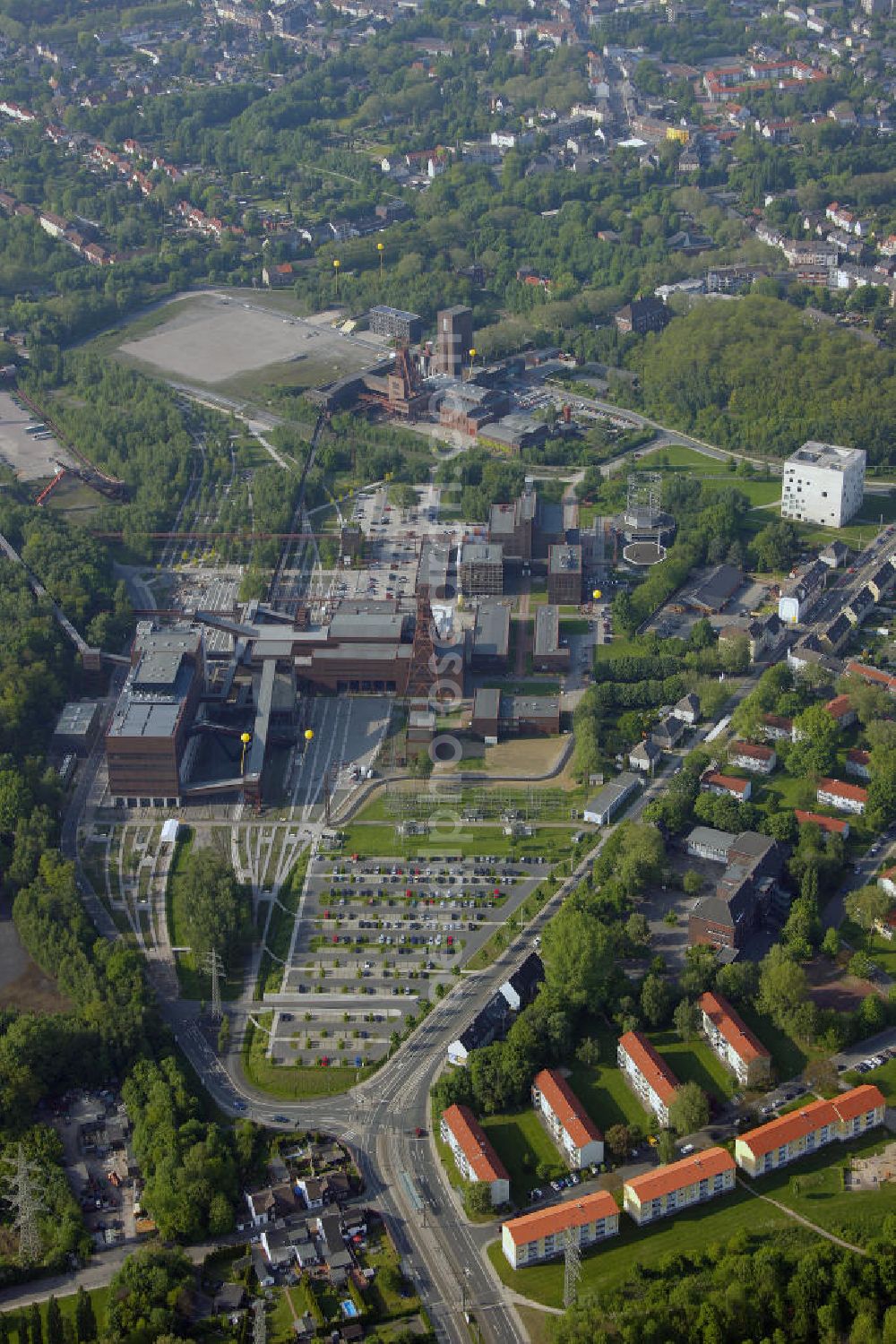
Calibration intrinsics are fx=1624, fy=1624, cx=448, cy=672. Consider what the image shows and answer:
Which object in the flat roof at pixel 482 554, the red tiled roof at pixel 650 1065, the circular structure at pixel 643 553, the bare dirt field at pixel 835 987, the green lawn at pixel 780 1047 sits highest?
the red tiled roof at pixel 650 1065

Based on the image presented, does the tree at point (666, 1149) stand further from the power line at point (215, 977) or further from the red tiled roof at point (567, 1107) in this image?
the power line at point (215, 977)

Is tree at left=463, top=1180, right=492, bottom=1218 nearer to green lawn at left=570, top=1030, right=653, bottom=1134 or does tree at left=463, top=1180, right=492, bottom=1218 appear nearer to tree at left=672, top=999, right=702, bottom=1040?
green lawn at left=570, top=1030, right=653, bottom=1134

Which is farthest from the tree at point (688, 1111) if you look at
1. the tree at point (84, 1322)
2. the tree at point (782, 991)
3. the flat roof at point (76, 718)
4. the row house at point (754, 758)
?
the flat roof at point (76, 718)

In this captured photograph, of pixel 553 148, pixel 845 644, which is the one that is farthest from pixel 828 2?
pixel 845 644

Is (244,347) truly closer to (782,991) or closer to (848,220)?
(848,220)

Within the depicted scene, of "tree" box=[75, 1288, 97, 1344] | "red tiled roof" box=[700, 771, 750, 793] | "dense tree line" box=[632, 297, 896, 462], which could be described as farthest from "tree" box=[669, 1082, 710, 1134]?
"dense tree line" box=[632, 297, 896, 462]

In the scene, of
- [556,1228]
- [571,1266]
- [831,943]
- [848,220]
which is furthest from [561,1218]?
[848,220]
